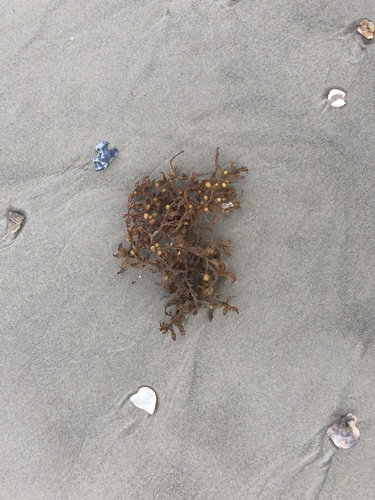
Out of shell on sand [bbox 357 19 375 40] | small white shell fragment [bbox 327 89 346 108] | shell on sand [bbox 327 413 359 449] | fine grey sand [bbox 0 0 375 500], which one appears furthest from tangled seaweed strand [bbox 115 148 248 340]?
shell on sand [bbox 357 19 375 40]

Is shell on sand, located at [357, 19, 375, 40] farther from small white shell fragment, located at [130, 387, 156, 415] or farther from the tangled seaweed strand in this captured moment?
small white shell fragment, located at [130, 387, 156, 415]

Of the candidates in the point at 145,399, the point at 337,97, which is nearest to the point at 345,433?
the point at 145,399

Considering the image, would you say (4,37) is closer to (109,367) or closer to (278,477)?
(109,367)

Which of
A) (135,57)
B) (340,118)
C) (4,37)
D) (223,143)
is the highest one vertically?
(4,37)

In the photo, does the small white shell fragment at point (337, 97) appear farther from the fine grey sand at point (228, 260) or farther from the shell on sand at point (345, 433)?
the shell on sand at point (345, 433)

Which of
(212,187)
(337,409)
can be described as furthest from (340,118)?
(337,409)

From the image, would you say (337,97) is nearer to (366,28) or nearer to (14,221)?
(366,28)
